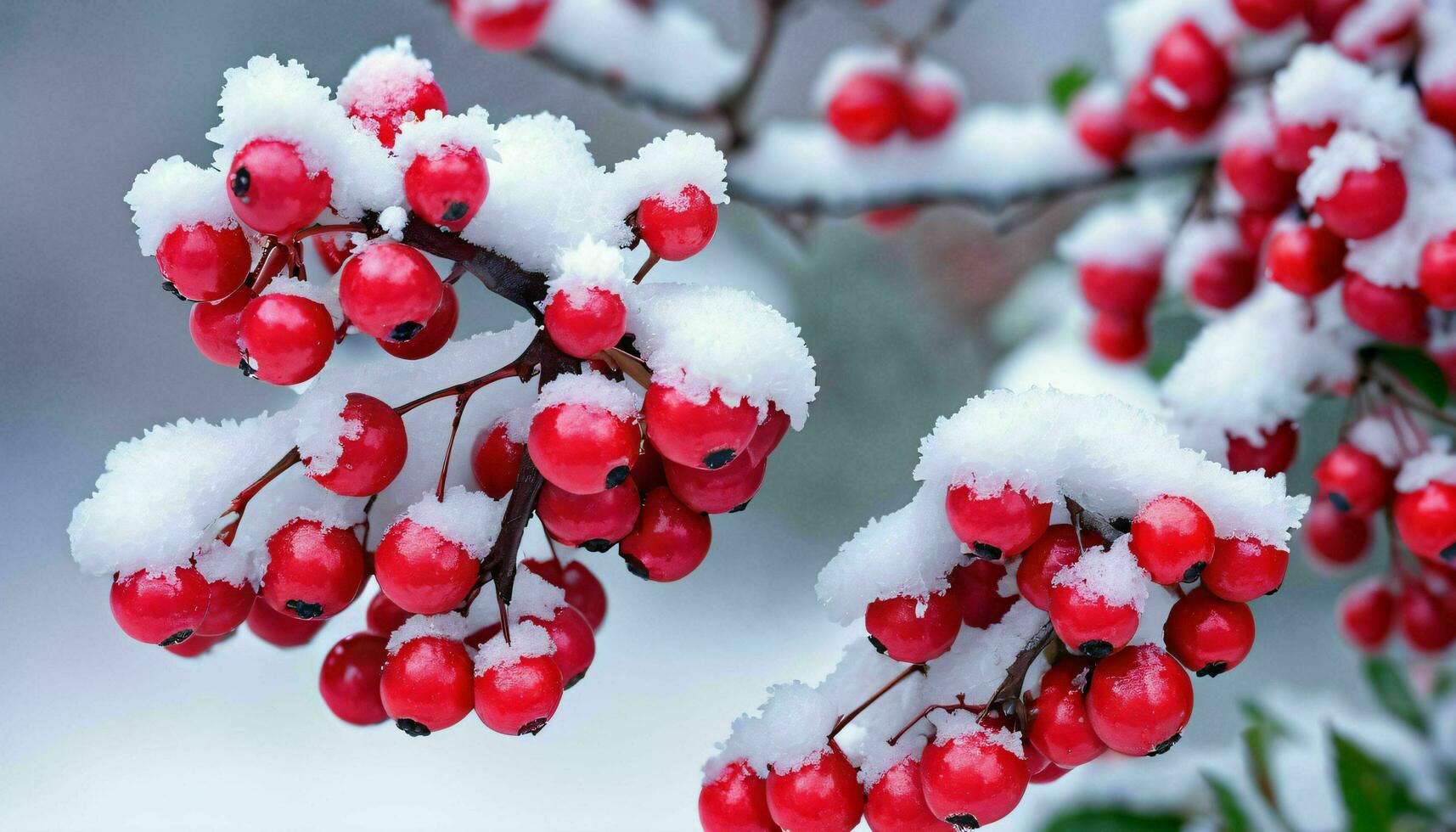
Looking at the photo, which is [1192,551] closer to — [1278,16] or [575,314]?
[575,314]

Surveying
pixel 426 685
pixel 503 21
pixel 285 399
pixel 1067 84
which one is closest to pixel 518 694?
pixel 426 685

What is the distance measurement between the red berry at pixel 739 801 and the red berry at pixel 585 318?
0.63ft

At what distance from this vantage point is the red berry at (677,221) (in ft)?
1.22

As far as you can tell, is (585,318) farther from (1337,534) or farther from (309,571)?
(1337,534)

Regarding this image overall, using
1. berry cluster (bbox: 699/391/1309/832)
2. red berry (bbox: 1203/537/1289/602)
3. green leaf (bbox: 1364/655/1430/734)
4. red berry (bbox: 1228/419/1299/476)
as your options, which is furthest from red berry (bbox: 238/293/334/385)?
green leaf (bbox: 1364/655/1430/734)

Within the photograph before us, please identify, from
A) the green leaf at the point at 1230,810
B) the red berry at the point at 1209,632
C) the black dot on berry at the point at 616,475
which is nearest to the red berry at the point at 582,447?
the black dot on berry at the point at 616,475

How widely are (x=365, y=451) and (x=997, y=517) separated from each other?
22cm

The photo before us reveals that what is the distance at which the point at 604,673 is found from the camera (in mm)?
1318

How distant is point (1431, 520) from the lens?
22.0 inches

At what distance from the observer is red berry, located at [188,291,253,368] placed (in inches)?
14.7

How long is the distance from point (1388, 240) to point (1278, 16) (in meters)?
0.21

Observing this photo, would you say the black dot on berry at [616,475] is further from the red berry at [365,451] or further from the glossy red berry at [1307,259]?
the glossy red berry at [1307,259]

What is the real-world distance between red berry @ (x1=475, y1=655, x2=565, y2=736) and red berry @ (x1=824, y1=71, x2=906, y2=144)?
0.74 meters

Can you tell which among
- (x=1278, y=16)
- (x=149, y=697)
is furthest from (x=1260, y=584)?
(x=149, y=697)
